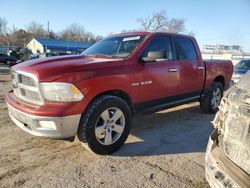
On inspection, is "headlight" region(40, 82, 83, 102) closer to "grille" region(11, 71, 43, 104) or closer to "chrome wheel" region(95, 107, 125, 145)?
"grille" region(11, 71, 43, 104)

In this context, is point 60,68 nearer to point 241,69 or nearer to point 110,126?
point 110,126

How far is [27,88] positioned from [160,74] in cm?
232

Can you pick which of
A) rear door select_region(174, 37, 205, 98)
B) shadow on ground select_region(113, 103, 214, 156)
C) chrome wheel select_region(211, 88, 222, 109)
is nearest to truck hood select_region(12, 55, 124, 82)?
shadow on ground select_region(113, 103, 214, 156)

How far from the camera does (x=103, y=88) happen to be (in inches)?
140

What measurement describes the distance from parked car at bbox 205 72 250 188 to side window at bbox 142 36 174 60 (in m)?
2.30

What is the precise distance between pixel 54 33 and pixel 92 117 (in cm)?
8549

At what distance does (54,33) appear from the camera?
271ft

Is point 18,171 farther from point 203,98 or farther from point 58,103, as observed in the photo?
point 203,98

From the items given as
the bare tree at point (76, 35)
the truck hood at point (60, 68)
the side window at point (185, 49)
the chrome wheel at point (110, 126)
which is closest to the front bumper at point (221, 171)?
the chrome wheel at point (110, 126)

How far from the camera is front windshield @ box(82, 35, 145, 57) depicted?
438 centimetres

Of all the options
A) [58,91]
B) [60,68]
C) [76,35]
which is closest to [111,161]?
[58,91]

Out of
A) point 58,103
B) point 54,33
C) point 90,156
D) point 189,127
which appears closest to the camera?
point 58,103

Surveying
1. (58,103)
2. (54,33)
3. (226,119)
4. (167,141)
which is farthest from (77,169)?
(54,33)

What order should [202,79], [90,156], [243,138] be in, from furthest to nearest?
[202,79] < [90,156] < [243,138]
